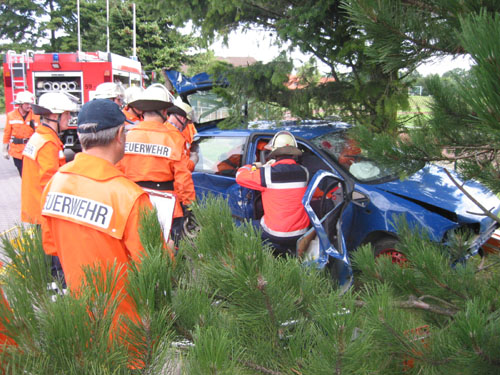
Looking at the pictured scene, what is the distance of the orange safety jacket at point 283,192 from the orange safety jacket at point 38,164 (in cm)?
180

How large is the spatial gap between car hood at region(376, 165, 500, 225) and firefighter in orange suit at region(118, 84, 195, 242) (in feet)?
6.32

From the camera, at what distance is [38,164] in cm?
383

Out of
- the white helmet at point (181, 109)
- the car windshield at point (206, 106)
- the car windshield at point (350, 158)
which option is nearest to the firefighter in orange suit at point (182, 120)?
the white helmet at point (181, 109)

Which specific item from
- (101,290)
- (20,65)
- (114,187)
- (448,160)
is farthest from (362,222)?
(20,65)

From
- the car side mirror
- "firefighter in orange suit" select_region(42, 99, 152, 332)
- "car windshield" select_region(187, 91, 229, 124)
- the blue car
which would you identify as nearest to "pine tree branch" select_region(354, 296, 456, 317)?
"firefighter in orange suit" select_region(42, 99, 152, 332)

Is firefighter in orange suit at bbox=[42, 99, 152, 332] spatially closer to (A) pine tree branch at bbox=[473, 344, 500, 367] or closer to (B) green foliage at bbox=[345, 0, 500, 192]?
(B) green foliage at bbox=[345, 0, 500, 192]

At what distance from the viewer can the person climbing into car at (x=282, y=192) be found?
369cm

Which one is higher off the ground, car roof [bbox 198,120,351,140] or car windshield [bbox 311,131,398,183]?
car roof [bbox 198,120,351,140]

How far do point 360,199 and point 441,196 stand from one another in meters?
0.75

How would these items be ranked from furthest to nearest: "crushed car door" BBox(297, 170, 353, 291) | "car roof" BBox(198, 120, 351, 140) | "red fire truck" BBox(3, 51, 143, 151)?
1. "red fire truck" BBox(3, 51, 143, 151)
2. "car roof" BBox(198, 120, 351, 140)
3. "crushed car door" BBox(297, 170, 353, 291)

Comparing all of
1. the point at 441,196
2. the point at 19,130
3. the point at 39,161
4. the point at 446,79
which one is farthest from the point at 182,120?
the point at 19,130

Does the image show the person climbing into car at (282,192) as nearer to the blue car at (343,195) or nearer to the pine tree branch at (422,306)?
the blue car at (343,195)

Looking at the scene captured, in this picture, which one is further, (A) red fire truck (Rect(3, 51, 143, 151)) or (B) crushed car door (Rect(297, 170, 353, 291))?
(A) red fire truck (Rect(3, 51, 143, 151))

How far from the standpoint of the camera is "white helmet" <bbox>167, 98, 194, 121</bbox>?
4.74 m
